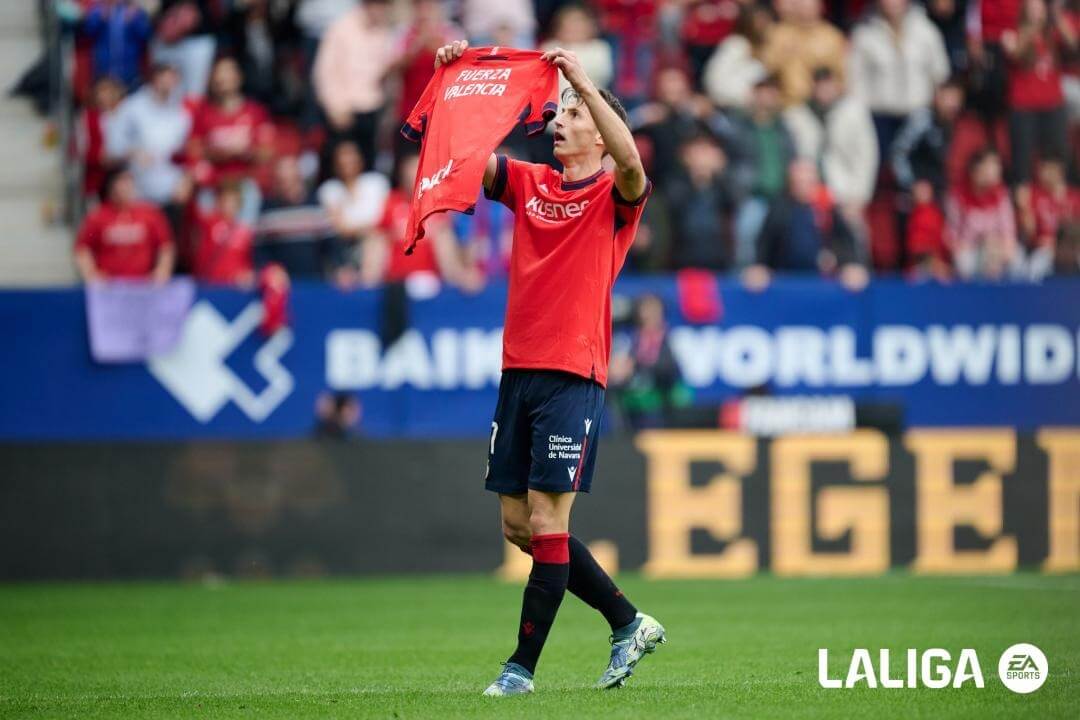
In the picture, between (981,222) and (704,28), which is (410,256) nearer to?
(704,28)

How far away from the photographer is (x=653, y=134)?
1692 cm

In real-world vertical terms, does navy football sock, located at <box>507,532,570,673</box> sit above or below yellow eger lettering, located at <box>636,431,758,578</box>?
above

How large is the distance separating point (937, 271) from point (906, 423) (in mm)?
1743

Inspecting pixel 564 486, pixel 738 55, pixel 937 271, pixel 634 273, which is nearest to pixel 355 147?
pixel 634 273

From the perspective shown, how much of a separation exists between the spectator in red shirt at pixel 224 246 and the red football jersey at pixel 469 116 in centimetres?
817

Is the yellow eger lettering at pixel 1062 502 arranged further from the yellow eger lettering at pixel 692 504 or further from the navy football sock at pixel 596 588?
the navy football sock at pixel 596 588

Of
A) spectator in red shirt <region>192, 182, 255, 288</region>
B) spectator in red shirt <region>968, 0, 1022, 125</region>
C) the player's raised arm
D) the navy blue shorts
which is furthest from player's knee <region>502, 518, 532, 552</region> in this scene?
spectator in red shirt <region>968, 0, 1022, 125</region>

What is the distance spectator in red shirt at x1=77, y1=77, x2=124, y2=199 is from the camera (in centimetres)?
1661

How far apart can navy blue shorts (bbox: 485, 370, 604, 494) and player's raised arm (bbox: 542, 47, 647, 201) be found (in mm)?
819

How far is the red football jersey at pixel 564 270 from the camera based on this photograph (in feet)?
23.5

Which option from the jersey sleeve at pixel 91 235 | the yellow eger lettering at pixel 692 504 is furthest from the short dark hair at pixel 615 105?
the jersey sleeve at pixel 91 235

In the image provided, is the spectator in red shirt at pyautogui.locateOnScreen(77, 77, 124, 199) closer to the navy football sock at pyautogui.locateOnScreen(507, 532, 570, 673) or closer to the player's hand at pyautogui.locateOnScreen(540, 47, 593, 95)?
the player's hand at pyautogui.locateOnScreen(540, 47, 593, 95)

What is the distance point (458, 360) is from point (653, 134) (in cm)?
311

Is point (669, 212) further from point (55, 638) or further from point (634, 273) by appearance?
point (55, 638)
